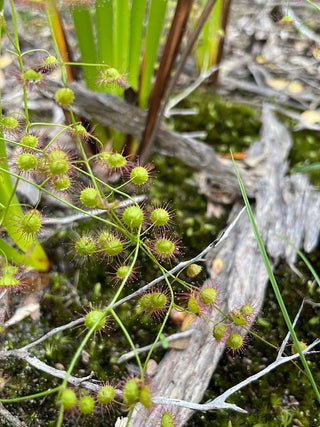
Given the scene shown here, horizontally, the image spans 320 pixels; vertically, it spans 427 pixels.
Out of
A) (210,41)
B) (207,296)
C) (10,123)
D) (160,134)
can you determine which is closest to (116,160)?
(10,123)

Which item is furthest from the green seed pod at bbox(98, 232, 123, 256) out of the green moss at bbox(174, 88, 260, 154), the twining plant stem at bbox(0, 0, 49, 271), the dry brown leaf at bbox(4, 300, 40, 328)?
the green moss at bbox(174, 88, 260, 154)

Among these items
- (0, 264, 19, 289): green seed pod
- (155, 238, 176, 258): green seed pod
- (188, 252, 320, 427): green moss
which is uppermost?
(155, 238, 176, 258): green seed pod

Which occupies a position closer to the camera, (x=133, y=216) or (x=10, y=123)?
(x=133, y=216)

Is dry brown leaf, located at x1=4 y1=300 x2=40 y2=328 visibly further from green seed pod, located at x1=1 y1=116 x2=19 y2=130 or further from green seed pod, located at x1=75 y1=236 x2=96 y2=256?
green seed pod, located at x1=1 y1=116 x2=19 y2=130

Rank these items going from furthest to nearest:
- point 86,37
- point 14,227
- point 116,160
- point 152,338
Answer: point 86,37
point 152,338
point 14,227
point 116,160

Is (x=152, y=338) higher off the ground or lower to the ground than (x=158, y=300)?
lower

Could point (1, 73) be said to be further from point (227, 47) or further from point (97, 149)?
point (227, 47)

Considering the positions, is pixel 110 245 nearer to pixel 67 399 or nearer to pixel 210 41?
pixel 67 399

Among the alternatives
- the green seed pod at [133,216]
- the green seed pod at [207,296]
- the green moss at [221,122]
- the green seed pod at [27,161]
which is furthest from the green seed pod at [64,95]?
the green moss at [221,122]
